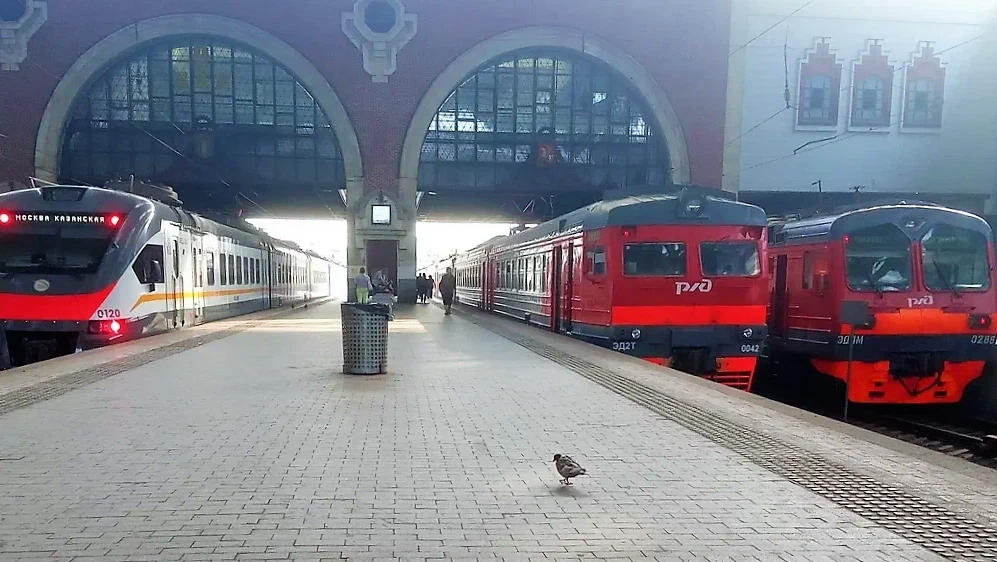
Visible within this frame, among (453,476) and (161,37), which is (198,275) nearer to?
(453,476)

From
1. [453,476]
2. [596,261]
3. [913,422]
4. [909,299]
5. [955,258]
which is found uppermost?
[955,258]

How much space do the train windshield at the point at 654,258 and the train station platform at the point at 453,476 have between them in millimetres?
2965

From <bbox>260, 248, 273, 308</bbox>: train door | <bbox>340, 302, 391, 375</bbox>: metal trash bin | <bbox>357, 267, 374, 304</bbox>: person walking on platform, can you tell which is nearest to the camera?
<bbox>340, 302, 391, 375</bbox>: metal trash bin

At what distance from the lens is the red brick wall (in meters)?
24.0

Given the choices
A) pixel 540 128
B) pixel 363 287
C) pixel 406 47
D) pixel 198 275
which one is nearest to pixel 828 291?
pixel 363 287

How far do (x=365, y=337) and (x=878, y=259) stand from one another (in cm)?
823

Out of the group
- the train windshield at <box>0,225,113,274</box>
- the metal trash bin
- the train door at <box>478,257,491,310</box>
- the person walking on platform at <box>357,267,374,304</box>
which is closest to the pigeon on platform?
the metal trash bin

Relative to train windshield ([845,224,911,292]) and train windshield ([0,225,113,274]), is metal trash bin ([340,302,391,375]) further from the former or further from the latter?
train windshield ([845,224,911,292])

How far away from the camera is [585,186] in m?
27.7

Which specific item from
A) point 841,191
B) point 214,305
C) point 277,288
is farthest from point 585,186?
point 214,305

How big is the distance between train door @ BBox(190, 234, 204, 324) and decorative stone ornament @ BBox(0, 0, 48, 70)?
15.3 m

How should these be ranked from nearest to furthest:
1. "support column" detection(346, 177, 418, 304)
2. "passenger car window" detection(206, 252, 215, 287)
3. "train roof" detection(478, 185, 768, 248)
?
"train roof" detection(478, 185, 768, 248)
"passenger car window" detection(206, 252, 215, 287)
"support column" detection(346, 177, 418, 304)

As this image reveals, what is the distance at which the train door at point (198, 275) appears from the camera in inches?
590

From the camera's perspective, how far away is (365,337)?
8.46 meters
